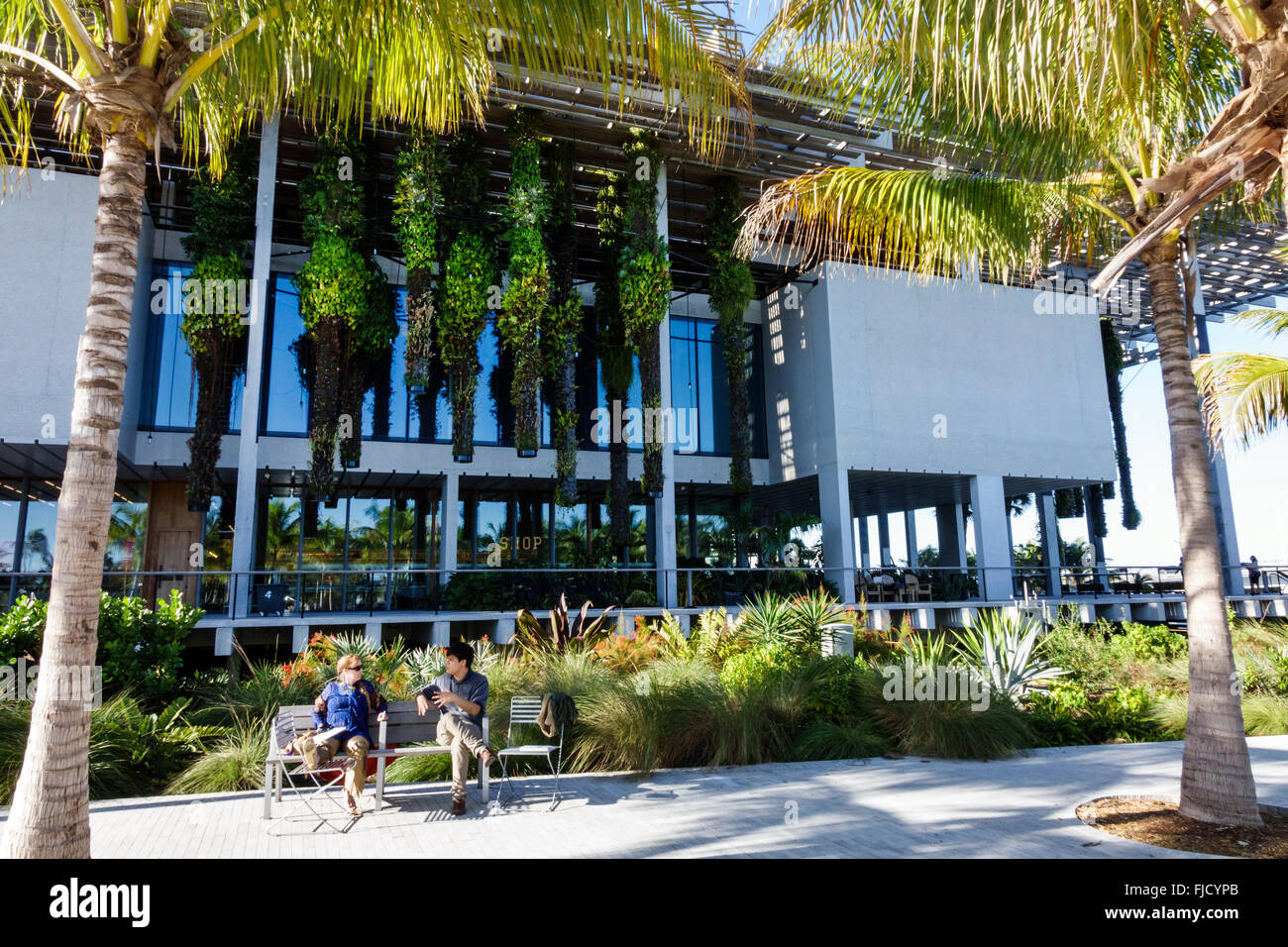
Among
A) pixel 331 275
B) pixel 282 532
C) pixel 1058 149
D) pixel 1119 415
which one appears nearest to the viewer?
pixel 1058 149

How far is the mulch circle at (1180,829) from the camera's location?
5.40 meters

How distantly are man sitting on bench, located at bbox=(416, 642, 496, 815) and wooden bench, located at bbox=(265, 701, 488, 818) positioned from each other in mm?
106

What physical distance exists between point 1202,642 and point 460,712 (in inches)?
226

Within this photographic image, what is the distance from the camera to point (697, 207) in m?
22.7

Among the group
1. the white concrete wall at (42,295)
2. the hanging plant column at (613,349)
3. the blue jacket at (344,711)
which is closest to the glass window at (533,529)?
the hanging plant column at (613,349)

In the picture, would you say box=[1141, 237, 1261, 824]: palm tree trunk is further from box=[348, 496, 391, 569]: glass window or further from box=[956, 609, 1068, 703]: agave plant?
box=[348, 496, 391, 569]: glass window

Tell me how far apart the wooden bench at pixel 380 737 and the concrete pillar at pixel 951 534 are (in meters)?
23.2

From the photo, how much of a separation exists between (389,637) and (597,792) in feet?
30.6

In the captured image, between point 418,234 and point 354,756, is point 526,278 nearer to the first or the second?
point 418,234

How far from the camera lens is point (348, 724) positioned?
675 cm

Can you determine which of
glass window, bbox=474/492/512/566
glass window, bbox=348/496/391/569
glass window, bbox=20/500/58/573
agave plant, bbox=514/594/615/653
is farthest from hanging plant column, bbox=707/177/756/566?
glass window, bbox=20/500/58/573

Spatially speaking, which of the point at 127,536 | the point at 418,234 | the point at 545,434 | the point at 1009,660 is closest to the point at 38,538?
the point at 127,536
